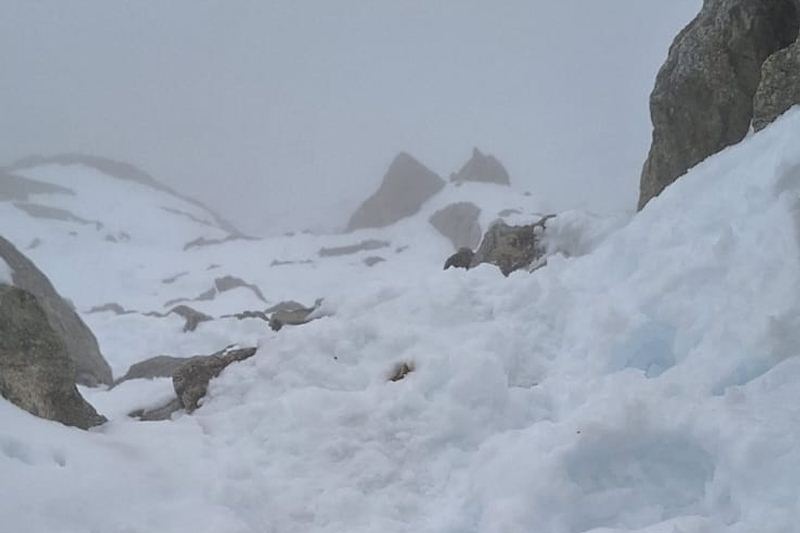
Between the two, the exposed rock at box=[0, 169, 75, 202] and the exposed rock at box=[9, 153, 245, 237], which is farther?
the exposed rock at box=[9, 153, 245, 237]

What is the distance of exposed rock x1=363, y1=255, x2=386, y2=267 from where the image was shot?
2185 inches

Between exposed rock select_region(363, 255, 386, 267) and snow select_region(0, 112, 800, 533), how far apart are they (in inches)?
1748

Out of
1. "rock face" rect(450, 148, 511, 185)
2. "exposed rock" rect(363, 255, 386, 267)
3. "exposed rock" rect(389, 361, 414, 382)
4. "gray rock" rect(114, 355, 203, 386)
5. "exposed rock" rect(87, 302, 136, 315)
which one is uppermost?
"rock face" rect(450, 148, 511, 185)

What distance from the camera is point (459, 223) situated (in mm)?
59625

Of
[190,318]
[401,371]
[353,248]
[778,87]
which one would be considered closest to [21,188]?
[353,248]

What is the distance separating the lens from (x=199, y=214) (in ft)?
277

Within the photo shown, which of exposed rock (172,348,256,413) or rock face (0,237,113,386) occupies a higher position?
exposed rock (172,348,256,413)

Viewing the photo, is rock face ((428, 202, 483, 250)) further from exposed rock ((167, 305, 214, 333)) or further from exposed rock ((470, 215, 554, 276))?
exposed rock ((470, 215, 554, 276))

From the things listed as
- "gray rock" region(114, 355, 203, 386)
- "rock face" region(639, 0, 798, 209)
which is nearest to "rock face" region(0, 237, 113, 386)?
"gray rock" region(114, 355, 203, 386)

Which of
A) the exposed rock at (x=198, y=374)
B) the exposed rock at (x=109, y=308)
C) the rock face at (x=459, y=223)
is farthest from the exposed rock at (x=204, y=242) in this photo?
the exposed rock at (x=198, y=374)

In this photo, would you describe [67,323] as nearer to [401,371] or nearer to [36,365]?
[36,365]

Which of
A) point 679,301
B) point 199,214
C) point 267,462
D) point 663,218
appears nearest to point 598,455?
point 679,301

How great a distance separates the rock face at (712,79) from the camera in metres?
11.1

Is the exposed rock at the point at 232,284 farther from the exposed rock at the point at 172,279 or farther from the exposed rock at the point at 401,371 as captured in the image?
the exposed rock at the point at 401,371
